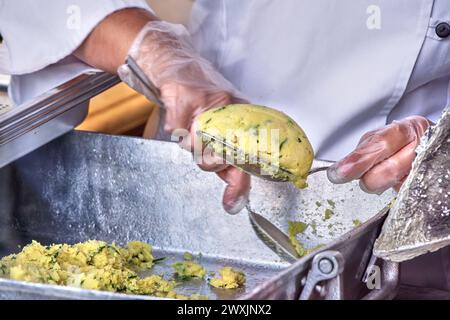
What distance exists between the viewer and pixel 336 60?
177cm

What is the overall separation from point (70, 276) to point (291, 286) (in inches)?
19.2

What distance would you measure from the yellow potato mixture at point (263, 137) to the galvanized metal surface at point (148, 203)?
271 millimetres

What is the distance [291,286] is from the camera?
0.95 m

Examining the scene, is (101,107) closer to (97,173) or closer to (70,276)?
(97,173)

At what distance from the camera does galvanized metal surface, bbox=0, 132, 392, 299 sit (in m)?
1.64

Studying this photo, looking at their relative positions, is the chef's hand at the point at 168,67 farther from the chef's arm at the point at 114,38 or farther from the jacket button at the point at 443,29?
the jacket button at the point at 443,29

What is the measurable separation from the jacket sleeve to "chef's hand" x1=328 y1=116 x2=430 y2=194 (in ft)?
1.80

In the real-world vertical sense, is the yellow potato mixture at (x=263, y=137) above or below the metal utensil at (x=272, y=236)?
above

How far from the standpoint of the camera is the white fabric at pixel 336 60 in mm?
1717

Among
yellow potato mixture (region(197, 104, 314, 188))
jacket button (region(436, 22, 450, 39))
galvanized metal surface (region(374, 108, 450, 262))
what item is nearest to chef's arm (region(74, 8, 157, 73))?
yellow potato mixture (region(197, 104, 314, 188))

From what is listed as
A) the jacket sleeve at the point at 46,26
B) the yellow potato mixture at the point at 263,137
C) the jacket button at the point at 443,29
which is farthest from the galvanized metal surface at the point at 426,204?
the jacket sleeve at the point at 46,26

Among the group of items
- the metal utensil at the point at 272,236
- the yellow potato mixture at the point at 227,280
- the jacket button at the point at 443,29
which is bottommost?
the yellow potato mixture at the point at 227,280
